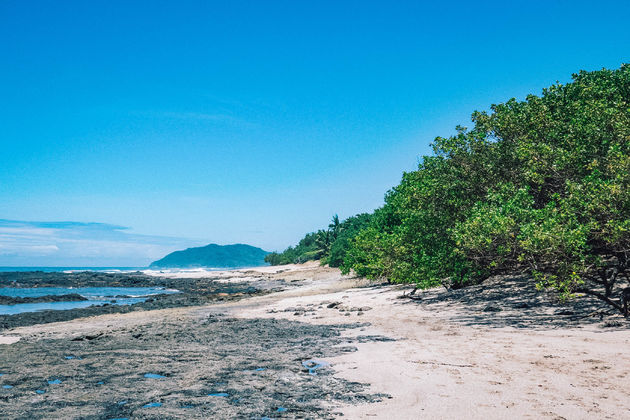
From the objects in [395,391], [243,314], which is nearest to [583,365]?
[395,391]

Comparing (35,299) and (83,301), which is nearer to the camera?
(83,301)

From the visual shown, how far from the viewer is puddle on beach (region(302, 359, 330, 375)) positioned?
30.4 ft

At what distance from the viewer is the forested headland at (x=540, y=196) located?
1152 cm

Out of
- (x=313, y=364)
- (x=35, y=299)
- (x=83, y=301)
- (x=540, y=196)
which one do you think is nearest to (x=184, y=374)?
(x=313, y=364)

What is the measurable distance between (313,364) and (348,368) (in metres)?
0.93

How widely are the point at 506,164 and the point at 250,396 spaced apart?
1380 centimetres

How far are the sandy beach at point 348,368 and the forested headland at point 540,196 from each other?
1.82m

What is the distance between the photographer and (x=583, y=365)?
8.26 meters

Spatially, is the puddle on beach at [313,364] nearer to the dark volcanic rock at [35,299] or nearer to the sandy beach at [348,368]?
the sandy beach at [348,368]

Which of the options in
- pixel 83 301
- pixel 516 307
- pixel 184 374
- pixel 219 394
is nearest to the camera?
pixel 219 394

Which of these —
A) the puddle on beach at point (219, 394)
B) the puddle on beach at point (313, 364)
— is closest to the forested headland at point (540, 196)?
the puddle on beach at point (313, 364)

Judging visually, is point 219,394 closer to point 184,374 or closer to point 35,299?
point 184,374

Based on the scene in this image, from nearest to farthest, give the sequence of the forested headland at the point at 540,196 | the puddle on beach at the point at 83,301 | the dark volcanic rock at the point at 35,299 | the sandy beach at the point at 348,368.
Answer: the sandy beach at the point at 348,368 → the forested headland at the point at 540,196 → the puddle on beach at the point at 83,301 → the dark volcanic rock at the point at 35,299

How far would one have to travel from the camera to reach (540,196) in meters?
15.9
